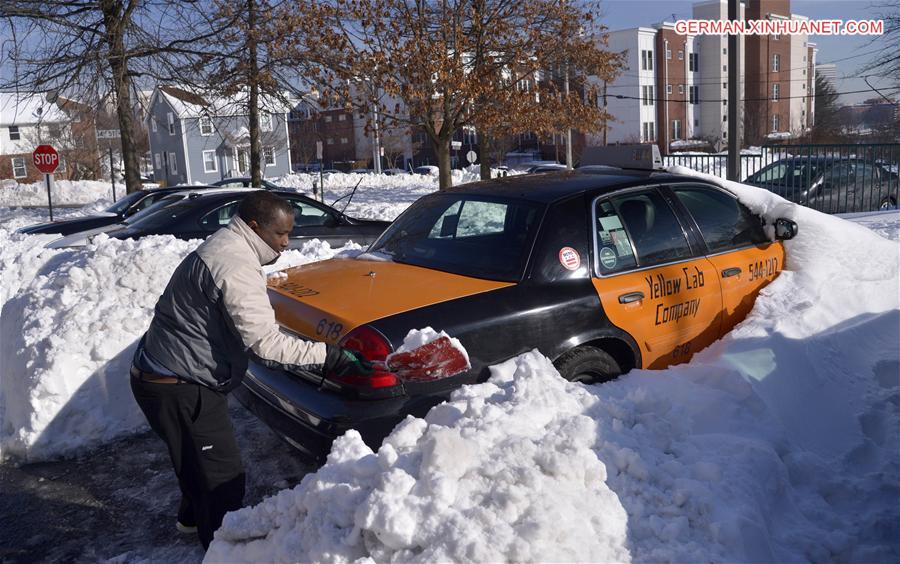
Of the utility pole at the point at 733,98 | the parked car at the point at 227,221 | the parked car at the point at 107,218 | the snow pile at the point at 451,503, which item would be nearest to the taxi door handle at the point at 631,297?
the snow pile at the point at 451,503

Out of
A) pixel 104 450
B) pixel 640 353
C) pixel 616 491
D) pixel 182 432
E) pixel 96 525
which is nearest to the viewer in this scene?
pixel 616 491

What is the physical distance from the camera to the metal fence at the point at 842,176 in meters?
14.7

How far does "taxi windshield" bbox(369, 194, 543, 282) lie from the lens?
4344mm

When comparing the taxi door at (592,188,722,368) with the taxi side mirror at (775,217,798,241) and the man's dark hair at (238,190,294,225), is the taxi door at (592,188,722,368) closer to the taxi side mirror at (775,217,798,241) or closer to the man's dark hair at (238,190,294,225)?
the taxi side mirror at (775,217,798,241)

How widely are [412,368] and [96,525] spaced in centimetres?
205

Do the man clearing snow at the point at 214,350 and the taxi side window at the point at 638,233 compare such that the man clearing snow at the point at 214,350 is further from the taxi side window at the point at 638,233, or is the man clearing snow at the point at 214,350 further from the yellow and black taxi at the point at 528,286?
the taxi side window at the point at 638,233

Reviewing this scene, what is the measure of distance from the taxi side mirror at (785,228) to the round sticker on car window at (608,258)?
170 cm

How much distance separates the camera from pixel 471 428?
3.05m

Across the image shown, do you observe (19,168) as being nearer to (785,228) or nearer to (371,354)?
(785,228)

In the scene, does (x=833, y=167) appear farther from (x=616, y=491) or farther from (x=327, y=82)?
(x=616, y=491)

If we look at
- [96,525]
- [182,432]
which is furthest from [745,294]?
[96,525]

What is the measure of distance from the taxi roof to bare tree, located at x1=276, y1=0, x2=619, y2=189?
32.8ft

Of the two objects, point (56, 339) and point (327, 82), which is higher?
point (327, 82)

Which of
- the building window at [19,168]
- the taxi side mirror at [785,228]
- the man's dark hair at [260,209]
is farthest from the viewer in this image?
the building window at [19,168]
